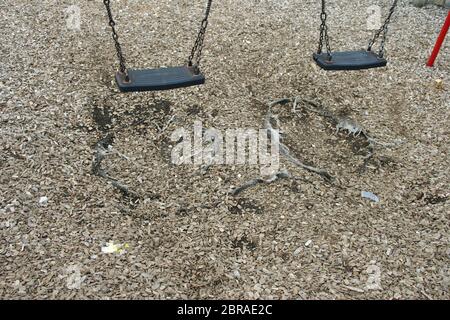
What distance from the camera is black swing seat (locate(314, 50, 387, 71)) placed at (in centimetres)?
373

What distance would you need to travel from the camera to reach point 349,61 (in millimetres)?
3832

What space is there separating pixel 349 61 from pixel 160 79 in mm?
1692

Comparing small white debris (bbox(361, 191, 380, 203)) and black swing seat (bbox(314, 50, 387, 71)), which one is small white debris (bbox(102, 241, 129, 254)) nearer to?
small white debris (bbox(361, 191, 380, 203))

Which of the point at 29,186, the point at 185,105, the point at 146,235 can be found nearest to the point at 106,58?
the point at 185,105

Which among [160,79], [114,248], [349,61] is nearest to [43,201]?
[114,248]

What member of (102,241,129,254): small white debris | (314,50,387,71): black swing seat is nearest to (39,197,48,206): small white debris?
(102,241,129,254): small white debris

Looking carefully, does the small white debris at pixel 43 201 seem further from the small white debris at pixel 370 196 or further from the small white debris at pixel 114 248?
the small white debris at pixel 370 196

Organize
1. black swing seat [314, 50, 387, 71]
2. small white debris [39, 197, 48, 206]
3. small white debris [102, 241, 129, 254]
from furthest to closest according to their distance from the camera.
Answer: black swing seat [314, 50, 387, 71] → small white debris [39, 197, 48, 206] → small white debris [102, 241, 129, 254]

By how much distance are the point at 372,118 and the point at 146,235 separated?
2.66 m

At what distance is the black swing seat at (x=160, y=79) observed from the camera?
3285 mm

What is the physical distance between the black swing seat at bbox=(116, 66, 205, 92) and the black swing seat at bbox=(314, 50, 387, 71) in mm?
1099

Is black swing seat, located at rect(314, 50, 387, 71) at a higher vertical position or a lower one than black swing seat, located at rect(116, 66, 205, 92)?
lower

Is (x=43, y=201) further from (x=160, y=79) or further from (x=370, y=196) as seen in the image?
(x=370, y=196)
